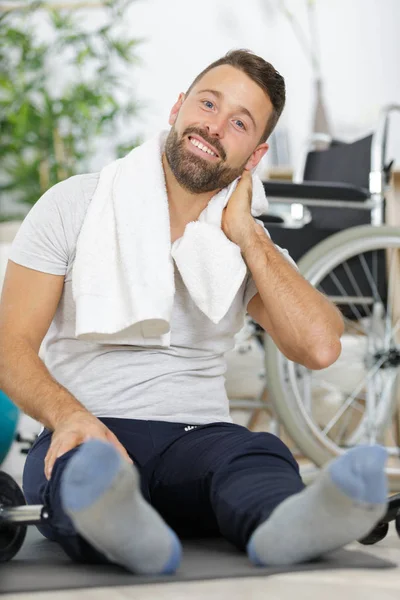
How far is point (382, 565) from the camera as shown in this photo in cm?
109

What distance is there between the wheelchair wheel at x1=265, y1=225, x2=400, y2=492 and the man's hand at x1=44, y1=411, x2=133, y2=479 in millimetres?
960

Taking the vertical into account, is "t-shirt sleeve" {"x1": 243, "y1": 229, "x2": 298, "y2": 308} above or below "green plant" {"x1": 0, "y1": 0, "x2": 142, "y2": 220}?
below

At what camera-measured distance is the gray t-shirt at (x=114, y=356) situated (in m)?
1.38

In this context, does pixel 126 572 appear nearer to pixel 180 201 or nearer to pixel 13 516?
pixel 13 516

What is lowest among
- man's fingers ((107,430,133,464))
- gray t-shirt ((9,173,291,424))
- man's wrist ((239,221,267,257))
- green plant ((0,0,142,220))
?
man's fingers ((107,430,133,464))

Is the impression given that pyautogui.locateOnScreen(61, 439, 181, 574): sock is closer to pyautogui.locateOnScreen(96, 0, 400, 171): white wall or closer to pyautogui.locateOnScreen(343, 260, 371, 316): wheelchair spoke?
pyautogui.locateOnScreen(343, 260, 371, 316): wheelchair spoke

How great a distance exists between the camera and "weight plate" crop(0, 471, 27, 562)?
3.75 ft

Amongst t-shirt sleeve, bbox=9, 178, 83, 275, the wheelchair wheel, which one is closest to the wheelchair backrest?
the wheelchair wheel


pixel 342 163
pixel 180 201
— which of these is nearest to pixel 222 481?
pixel 180 201

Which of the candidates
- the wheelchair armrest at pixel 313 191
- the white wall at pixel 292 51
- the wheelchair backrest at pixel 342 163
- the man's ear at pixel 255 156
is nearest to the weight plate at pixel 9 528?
the man's ear at pixel 255 156

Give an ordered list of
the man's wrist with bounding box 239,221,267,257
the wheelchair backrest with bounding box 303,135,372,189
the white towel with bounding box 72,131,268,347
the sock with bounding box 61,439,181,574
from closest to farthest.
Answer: the sock with bounding box 61,439,181,574, the white towel with bounding box 72,131,268,347, the man's wrist with bounding box 239,221,267,257, the wheelchair backrest with bounding box 303,135,372,189

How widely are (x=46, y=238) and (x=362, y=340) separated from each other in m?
1.41

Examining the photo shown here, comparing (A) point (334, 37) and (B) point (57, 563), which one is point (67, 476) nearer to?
(B) point (57, 563)

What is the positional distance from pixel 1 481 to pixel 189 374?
407mm
